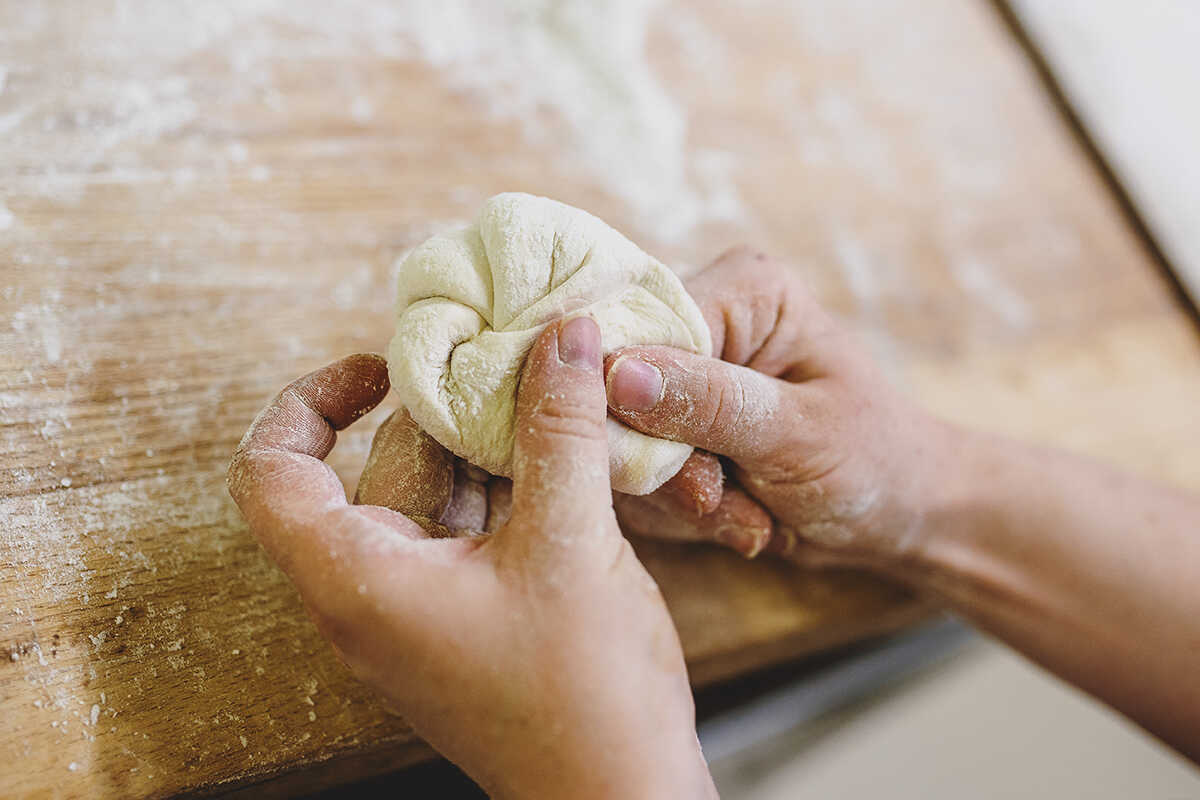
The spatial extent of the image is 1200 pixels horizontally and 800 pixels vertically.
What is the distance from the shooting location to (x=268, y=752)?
0.89m

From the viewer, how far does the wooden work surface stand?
3.00ft

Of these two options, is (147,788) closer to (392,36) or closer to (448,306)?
(448,306)

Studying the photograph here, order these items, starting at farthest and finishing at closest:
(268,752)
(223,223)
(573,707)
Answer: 1. (223,223)
2. (268,752)
3. (573,707)

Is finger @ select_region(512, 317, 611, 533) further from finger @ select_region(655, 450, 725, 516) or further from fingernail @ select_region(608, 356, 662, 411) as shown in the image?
finger @ select_region(655, 450, 725, 516)

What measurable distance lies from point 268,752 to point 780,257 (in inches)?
44.8

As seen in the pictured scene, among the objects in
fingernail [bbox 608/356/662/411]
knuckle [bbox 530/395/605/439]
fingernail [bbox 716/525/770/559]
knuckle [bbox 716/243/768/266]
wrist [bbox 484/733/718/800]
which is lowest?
fingernail [bbox 716/525/770/559]

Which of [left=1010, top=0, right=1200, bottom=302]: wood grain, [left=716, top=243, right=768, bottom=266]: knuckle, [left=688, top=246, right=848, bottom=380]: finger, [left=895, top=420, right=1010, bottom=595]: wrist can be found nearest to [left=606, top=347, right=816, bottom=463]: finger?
[left=688, top=246, right=848, bottom=380]: finger

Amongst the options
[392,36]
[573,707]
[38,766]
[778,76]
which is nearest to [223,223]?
[392,36]

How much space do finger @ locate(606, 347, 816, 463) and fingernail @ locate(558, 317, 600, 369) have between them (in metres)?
0.05

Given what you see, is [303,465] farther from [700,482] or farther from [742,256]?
[742,256]

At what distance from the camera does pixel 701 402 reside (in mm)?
847

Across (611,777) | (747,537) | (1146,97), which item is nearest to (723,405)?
(747,537)

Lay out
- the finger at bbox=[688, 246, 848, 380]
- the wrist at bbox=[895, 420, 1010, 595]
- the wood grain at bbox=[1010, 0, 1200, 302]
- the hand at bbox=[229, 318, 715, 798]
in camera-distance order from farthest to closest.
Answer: the wood grain at bbox=[1010, 0, 1200, 302] → the wrist at bbox=[895, 420, 1010, 595] → the finger at bbox=[688, 246, 848, 380] → the hand at bbox=[229, 318, 715, 798]

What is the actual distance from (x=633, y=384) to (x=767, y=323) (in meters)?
0.32
